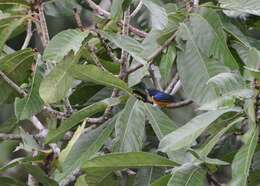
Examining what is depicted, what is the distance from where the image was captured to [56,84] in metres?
1.20

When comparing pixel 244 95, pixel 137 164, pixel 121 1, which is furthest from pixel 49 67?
pixel 244 95

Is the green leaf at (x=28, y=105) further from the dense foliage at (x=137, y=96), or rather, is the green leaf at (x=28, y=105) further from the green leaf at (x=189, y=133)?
the green leaf at (x=189, y=133)

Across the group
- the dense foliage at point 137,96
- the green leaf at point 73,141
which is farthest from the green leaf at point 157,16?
the green leaf at point 73,141

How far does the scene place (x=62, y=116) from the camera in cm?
131

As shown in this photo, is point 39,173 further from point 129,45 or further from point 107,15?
point 107,15

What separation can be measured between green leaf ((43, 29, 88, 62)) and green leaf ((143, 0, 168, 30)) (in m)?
0.13

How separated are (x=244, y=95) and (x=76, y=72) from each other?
293mm

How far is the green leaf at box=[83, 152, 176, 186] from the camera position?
103 cm

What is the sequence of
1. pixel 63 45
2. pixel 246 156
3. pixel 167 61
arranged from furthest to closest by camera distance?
pixel 167 61, pixel 63 45, pixel 246 156

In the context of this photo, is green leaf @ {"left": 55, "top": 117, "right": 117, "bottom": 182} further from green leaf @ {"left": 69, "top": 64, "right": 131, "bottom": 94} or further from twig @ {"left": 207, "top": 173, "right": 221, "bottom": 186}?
twig @ {"left": 207, "top": 173, "right": 221, "bottom": 186}

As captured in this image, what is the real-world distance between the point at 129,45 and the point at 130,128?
0.16 m

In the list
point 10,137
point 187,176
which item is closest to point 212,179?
point 187,176

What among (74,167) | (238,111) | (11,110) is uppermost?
(238,111)

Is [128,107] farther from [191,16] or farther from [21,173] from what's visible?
[21,173]
